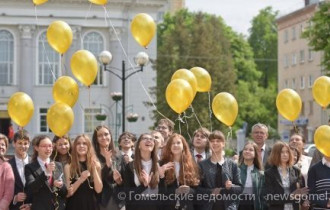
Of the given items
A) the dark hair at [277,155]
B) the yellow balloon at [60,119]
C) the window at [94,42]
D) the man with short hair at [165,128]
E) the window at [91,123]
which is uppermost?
Result: the window at [94,42]

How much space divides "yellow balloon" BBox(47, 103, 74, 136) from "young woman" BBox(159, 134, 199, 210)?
1.31 meters

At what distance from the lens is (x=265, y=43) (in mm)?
81625

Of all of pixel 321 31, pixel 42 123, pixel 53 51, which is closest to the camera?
pixel 321 31

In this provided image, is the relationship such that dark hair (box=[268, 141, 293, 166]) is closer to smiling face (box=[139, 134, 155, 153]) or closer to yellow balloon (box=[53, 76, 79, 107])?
smiling face (box=[139, 134, 155, 153])

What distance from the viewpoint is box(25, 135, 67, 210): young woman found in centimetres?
1084

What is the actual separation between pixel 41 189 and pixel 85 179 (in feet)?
1.83

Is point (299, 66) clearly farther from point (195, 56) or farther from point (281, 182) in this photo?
point (281, 182)

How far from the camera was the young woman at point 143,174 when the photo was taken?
433 inches

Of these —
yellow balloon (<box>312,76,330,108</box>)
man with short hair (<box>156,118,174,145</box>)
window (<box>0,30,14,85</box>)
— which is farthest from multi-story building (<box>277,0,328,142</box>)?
yellow balloon (<box>312,76,330,108</box>)

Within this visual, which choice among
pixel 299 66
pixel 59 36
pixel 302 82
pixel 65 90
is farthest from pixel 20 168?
pixel 299 66

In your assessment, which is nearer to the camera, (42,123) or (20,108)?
(20,108)

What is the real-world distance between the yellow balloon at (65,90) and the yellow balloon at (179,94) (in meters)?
1.30

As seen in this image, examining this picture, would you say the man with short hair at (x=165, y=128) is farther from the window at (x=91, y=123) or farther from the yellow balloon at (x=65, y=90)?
the window at (x=91, y=123)

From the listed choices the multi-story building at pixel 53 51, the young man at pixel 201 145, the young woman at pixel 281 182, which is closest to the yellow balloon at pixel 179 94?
the young man at pixel 201 145
